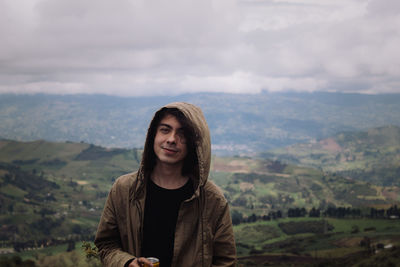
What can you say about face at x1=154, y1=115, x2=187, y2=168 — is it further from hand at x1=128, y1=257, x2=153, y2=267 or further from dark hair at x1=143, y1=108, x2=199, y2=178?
hand at x1=128, y1=257, x2=153, y2=267

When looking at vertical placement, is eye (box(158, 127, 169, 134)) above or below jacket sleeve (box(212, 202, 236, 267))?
above

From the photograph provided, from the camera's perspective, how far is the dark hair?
5.46 metres

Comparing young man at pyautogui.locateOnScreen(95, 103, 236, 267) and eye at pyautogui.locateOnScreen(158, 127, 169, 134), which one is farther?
eye at pyautogui.locateOnScreen(158, 127, 169, 134)

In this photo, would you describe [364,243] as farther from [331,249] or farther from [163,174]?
[163,174]

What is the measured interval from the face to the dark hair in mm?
66

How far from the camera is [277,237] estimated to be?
18412 centimetres

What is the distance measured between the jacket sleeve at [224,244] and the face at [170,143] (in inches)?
38.0

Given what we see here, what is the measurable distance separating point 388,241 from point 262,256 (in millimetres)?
50667

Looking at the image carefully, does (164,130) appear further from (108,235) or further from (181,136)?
(108,235)

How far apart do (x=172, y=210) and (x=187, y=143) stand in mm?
965

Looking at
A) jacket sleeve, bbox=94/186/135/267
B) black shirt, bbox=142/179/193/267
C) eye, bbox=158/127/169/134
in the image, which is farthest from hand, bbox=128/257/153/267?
eye, bbox=158/127/169/134

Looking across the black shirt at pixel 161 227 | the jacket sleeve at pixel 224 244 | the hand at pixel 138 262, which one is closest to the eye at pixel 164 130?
A: the black shirt at pixel 161 227

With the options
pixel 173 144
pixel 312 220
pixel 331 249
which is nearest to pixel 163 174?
pixel 173 144

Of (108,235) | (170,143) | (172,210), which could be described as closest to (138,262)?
(108,235)
